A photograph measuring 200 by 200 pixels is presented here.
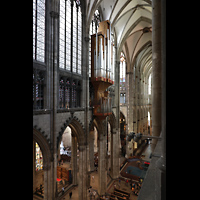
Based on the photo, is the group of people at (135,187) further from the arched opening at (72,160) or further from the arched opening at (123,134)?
the arched opening at (123,134)

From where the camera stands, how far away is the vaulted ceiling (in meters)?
13.5

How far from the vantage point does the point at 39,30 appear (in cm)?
789

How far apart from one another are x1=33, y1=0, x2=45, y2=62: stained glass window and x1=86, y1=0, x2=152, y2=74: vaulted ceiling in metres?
4.31

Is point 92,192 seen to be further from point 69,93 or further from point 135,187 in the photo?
point 69,93

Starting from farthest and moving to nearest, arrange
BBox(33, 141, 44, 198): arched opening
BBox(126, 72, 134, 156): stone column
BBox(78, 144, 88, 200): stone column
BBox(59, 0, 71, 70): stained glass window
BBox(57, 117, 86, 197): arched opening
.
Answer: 1. BBox(126, 72, 134, 156): stone column
2. BBox(33, 141, 44, 198): arched opening
3. BBox(78, 144, 88, 200): stone column
4. BBox(57, 117, 86, 197): arched opening
5. BBox(59, 0, 71, 70): stained glass window

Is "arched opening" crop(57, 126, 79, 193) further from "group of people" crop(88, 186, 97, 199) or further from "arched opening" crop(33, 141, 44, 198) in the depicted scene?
"group of people" crop(88, 186, 97, 199)

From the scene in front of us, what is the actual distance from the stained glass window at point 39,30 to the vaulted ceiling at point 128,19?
4313 millimetres

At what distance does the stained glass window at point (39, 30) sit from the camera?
25.0 feet

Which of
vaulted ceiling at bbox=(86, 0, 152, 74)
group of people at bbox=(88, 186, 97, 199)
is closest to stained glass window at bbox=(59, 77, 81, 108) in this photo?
vaulted ceiling at bbox=(86, 0, 152, 74)

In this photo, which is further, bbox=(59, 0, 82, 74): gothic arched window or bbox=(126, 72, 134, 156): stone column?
bbox=(126, 72, 134, 156): stone column

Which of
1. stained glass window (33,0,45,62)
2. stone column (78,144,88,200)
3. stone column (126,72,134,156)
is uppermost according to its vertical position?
stained glass window (33,0,45,62)

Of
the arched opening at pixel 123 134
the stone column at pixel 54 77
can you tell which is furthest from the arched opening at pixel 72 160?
the arched opening at pixel 123 134
